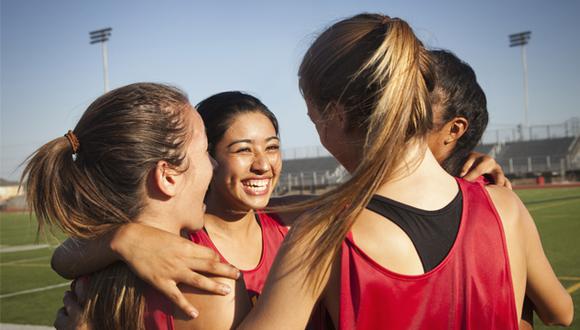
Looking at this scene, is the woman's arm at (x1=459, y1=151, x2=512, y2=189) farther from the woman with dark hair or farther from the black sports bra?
the black sports bra

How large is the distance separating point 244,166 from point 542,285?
1.79 metres

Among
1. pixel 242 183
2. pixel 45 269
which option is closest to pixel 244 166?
pixel 242 183

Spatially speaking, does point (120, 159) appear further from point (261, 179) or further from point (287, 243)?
point (261, 179)

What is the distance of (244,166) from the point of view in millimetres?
3211

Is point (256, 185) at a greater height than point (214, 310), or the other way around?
point (256, 185)

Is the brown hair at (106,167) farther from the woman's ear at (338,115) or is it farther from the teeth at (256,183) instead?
the teeth at (256,183)

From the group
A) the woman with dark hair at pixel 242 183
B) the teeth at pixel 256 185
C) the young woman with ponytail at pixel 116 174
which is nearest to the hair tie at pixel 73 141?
the young woman with ponytail at pixel 116 174

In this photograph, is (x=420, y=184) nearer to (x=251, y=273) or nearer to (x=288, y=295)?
(x=288, y=295)

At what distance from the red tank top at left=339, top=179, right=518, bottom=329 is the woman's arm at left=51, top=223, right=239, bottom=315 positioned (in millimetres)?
445

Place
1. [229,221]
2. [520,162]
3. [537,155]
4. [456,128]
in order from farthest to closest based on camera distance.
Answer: [537,155]
[520,162]
[229,221]
[456,128]

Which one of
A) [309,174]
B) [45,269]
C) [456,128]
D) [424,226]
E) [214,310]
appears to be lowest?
[45,269]

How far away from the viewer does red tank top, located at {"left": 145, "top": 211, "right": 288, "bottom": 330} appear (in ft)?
5.79

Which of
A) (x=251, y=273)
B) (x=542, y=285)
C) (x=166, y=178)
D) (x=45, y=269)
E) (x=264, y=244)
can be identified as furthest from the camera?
(x=45, y=269)

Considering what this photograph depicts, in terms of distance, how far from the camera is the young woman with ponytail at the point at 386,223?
1427 millimetres
